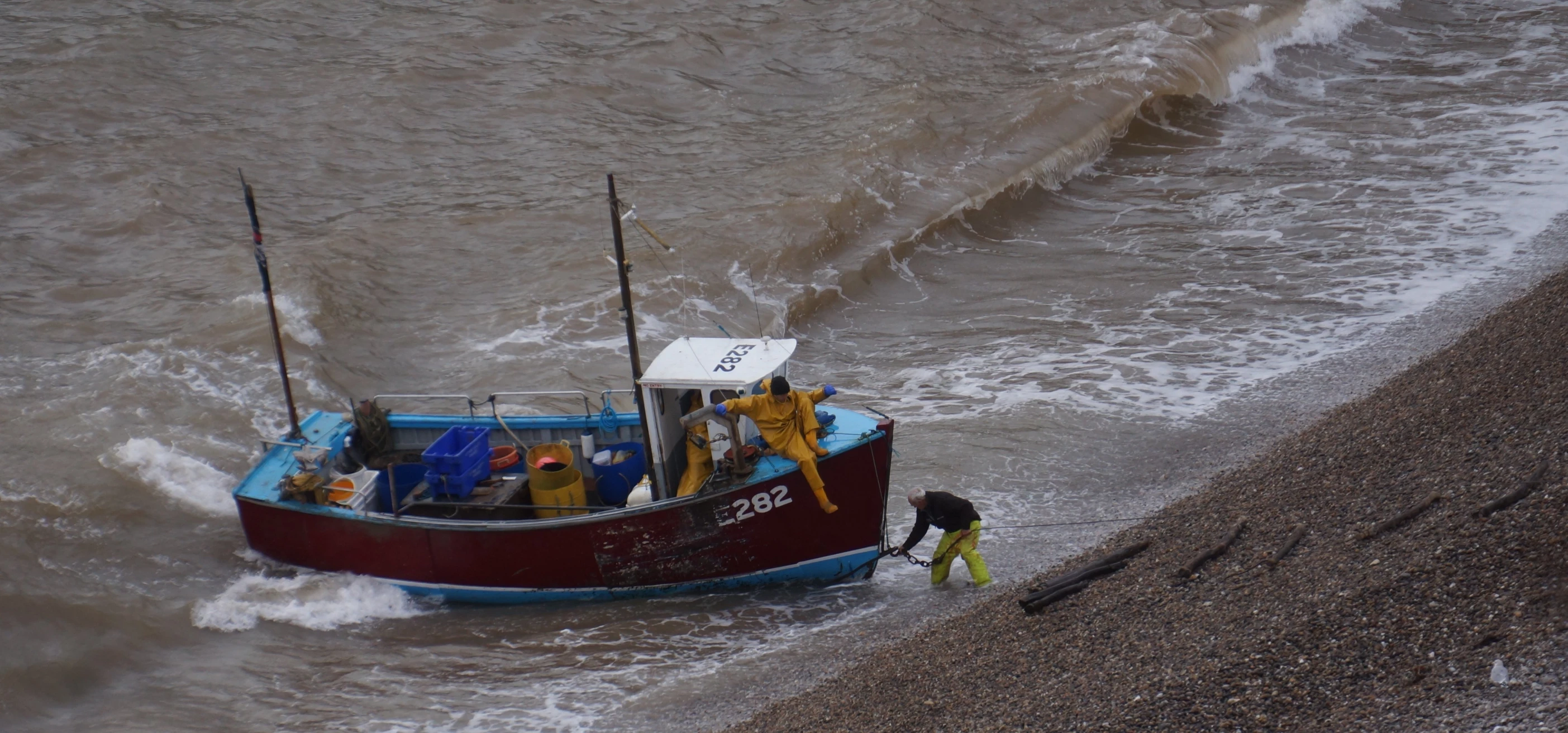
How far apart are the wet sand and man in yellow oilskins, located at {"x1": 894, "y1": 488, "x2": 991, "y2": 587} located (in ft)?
1.12

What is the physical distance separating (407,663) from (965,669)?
4.96 metres

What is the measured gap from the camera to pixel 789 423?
33.9 feet

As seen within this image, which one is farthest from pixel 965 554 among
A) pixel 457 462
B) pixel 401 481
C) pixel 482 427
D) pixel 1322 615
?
pixel 401 481

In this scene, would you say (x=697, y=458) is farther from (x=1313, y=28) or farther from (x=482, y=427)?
(x=1313, y=28)

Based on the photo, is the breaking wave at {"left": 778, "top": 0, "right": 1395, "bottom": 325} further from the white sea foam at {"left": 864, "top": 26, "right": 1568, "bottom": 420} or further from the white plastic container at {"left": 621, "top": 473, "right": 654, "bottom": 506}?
the white plastic container at {"left": 621, "top": 473, "right": 654, "bottom": 506}

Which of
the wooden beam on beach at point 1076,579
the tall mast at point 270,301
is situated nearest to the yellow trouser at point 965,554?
the wooden beam on beach at point 1076,579

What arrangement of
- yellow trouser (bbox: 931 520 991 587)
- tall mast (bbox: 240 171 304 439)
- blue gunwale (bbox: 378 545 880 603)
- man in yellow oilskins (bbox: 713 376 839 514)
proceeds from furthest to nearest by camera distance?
tall mast (bbox: 240 171 304 439) → blue gunwale (bbox: 378 545 880 603) → yellow trouser (bbox: 931 520 991 587) → man in yellow oilskins (bbox: 713 376 839 514)

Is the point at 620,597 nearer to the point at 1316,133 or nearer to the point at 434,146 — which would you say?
the point at 434,146

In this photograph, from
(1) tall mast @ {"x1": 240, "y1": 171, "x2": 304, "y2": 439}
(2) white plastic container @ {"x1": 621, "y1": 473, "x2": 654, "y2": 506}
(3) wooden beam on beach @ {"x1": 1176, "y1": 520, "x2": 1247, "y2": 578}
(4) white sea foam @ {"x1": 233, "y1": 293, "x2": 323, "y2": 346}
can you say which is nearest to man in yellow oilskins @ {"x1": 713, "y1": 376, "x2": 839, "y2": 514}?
(2) white plastic container @ {"x1": 621, "y1": 473, "x2": 654, "y2": 506}

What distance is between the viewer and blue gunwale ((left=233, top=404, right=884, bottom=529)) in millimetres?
10492

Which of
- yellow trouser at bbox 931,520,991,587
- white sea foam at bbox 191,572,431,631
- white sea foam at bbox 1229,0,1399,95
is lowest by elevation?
white sea foam at bbox 191,572,431,631

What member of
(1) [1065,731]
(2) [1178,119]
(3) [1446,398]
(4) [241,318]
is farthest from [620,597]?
(2) [1178,119]

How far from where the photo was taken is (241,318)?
685 inches

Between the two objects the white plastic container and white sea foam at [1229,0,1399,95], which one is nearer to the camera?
the white plastic container
